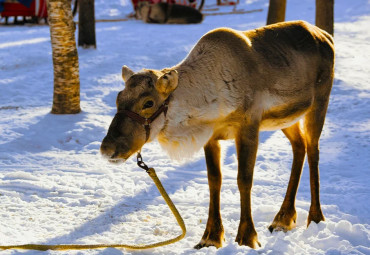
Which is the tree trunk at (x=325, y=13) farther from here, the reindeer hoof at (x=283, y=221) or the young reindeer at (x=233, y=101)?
the reindeer hoof at (x=283, y=221)

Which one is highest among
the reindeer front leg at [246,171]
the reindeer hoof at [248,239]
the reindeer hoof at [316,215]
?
the reindeer front leg at [246,171]

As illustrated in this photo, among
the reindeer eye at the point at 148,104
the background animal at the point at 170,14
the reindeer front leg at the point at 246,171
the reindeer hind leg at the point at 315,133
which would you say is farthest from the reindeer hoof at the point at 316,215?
the background animal at the point at 170,14

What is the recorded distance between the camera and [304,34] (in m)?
5.22

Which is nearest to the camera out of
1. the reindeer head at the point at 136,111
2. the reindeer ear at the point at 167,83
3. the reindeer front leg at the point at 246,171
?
the reindeer head at the point at 136,111

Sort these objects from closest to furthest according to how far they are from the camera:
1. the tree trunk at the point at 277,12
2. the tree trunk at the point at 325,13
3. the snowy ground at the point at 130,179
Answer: the snowy ground at the point at 130,179 → the tree trunk at the point at 325,13 → the tree trunk at the point at 277,12

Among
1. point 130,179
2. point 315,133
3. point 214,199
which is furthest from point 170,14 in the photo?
point 214,199

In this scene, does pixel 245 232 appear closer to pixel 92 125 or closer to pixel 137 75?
pixel 137 75

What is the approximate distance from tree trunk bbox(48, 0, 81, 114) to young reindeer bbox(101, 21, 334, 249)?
4.80 m

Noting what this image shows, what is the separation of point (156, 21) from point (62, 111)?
11.7 meters

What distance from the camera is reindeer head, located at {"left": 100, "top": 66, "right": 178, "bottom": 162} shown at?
4.02 metres

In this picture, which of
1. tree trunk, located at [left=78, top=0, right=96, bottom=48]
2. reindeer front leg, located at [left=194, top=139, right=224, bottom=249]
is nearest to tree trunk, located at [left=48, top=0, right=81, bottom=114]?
tree trunk, located at [left=78, top=0, right=96, bottom=48]

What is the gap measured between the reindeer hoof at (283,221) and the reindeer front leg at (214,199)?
65 cm

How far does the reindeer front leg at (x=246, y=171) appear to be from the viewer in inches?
178

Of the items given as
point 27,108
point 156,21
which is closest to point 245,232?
point 27,108
